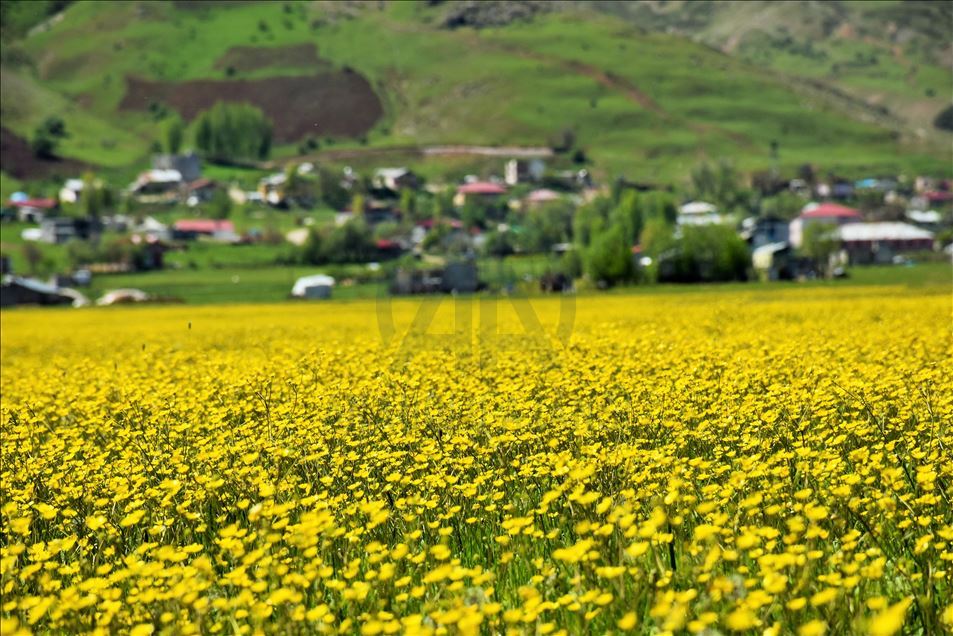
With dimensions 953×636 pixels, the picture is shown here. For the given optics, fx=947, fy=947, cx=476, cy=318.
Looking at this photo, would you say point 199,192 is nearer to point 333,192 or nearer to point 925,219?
point 333,192

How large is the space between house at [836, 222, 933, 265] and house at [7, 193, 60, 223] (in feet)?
387

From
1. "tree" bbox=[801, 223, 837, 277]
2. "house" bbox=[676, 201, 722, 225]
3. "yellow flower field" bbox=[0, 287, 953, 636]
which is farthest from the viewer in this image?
"house" bbox=[676, 201, 722, 225]

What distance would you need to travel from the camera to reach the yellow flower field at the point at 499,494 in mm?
5133

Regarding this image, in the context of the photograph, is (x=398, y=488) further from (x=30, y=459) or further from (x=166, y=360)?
(x=166, y=360)

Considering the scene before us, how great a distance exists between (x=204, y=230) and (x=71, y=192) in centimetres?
4342

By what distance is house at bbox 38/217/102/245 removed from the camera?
442ft

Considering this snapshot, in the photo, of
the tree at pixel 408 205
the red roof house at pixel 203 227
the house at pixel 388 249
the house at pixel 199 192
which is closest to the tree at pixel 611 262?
the house at pixel 388 249

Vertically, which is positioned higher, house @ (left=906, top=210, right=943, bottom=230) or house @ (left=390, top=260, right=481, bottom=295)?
house @ (left=906, top=210, right=943, bottom=230)

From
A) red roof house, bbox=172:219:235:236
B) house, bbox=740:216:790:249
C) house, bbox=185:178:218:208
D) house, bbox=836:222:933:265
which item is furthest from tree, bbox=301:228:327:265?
house, bbox=836:222:933:265

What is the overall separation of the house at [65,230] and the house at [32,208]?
533cm

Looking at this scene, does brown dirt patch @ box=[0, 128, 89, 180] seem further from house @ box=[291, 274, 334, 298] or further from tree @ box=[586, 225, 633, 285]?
tree @ box=[586, 225, 633, 285]

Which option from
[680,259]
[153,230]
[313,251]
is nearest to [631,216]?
[313,251]

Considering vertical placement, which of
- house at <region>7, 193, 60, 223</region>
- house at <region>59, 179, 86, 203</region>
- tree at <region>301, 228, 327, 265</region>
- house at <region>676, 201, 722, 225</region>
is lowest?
tree at <region>301, 228, 327, 265</region>

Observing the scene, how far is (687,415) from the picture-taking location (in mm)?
9336
